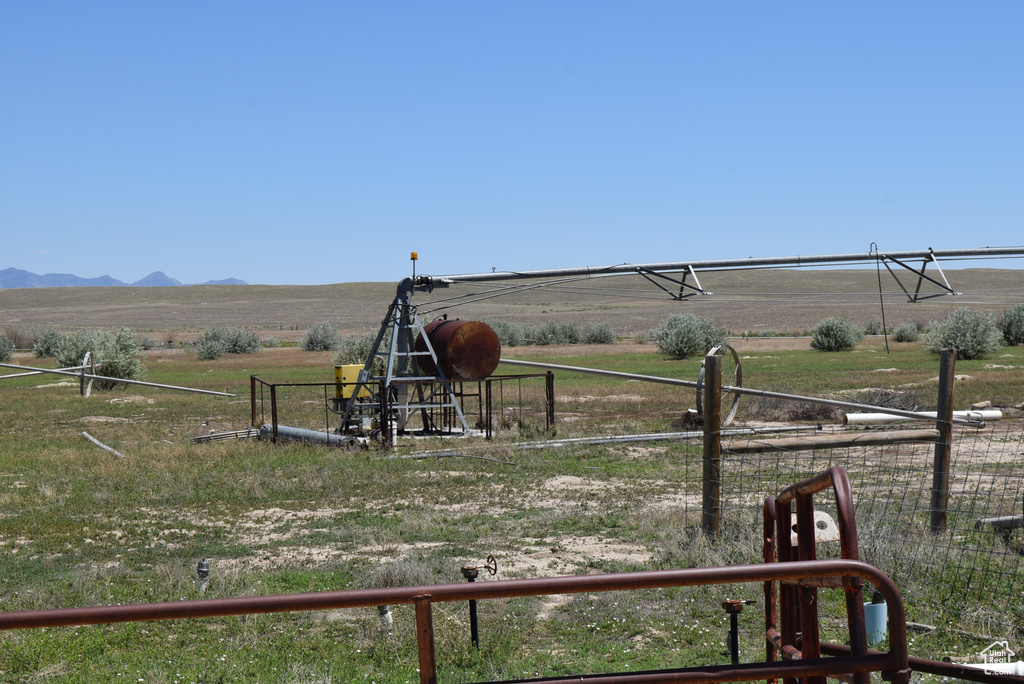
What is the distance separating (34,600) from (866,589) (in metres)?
6.05

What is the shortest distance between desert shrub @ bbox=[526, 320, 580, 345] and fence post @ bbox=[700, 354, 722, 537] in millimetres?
52322

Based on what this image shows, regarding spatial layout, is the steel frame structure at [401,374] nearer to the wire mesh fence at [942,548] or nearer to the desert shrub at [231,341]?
the wire mesh fence at [942,548]

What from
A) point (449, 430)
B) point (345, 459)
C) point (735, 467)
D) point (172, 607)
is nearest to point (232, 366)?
point (449, 430)

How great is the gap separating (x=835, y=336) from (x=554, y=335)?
21.1 metres

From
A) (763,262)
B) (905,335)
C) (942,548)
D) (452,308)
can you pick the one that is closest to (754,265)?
(763,262)

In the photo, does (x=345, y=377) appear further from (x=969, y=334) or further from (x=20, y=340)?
(x=20, y=340)

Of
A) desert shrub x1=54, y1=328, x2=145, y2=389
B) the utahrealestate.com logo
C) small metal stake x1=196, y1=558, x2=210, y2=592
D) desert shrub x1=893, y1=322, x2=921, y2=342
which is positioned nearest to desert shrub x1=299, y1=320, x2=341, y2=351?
desert shrub x1=54, y1=328, x2=145, y2=389

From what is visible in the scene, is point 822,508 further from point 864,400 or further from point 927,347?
point 927,347

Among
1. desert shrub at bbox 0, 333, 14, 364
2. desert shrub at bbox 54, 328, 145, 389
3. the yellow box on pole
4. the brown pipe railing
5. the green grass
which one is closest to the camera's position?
the brown pipe railing

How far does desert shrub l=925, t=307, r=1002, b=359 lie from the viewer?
35656mm

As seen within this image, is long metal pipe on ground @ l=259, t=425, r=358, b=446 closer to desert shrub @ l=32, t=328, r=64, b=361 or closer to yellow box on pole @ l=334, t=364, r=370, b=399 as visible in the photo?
yellow box on pole @ l=334, t=364, r=370, b=399

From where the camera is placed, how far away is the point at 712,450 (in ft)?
26.4

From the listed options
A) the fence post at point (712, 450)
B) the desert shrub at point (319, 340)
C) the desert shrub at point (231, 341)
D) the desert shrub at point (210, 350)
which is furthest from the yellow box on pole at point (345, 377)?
the desert shrub at point (319, 340)

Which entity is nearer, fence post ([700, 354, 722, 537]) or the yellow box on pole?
fence post ([700, 354, 722, 537])
